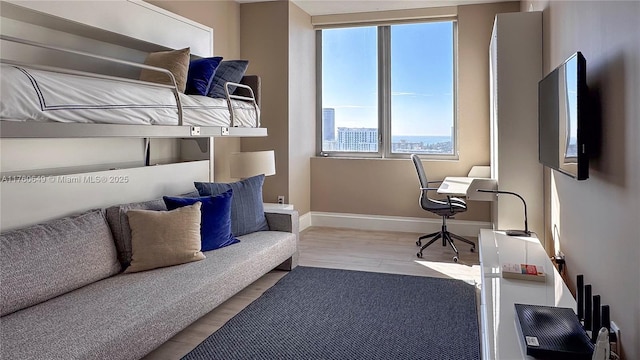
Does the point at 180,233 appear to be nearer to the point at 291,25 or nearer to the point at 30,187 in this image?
the point at 30,187

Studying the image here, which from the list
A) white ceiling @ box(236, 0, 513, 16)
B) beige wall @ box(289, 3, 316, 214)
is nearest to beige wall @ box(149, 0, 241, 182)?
white ceiling @ box(236, 0, 513, 16)

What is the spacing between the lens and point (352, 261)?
436 cm

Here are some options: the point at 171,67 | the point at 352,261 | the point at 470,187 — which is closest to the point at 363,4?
the point at 470,187

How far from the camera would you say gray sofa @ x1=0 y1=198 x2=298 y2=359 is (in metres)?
1.95

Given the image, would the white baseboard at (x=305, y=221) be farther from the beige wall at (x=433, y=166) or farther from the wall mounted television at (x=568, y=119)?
the wall mounted television at (x=568, y=119)

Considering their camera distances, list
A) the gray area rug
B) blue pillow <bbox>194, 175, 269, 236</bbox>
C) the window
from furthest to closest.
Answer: the window, blue pillow <bbox>194, 175, 269, 236</bbox>, the gray area rug

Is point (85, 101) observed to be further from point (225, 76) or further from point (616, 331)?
point (616, 331)

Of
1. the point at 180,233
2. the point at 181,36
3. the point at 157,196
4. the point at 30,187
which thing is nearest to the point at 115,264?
the point at 180,233

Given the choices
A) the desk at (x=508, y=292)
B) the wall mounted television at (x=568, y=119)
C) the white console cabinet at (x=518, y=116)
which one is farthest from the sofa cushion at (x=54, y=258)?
the white console cabinet at (x=518, y=116)

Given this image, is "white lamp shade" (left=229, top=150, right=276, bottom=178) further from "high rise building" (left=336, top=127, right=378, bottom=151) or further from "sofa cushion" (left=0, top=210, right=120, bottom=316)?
"high rise building" (left=336, top=127, right=378, bottom=151)

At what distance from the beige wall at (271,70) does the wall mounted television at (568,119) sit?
9.70 feet

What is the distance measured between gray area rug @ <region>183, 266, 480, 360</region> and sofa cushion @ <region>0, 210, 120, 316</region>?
73 centimetres

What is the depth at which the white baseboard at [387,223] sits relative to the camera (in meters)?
5.43

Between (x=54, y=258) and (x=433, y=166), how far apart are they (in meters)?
4.15
